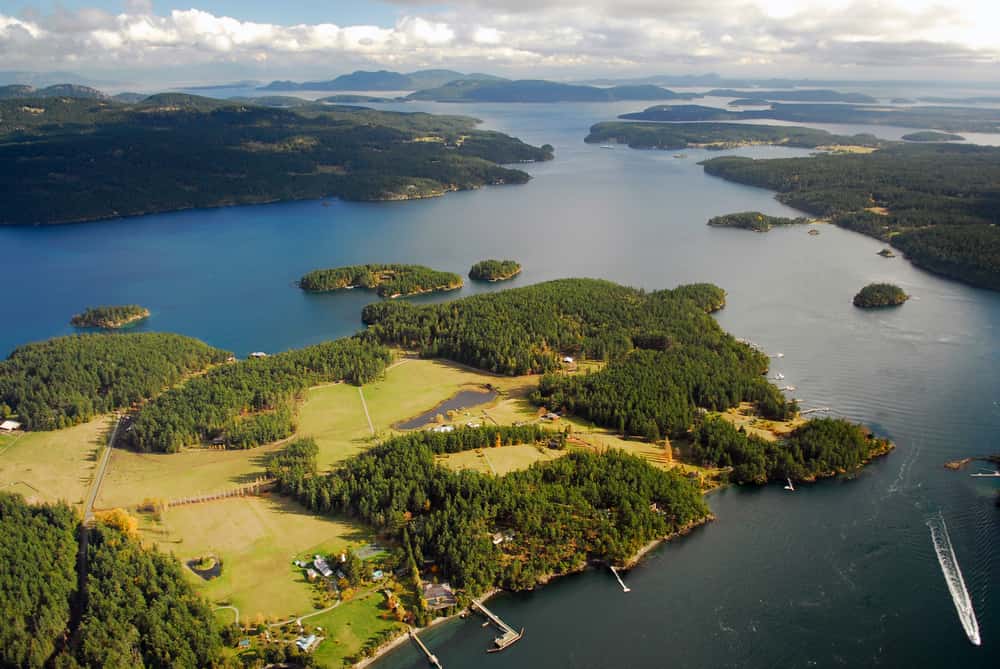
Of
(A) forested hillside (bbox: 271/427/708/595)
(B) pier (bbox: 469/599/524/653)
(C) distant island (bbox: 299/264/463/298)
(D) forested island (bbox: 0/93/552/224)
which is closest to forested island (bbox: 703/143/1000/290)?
(D) forested island (bbox: 0/93/552/224)

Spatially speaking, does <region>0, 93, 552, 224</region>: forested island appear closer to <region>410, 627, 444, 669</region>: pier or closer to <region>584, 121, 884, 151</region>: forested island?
<region>584, 121, 884, 151</region>: forested island

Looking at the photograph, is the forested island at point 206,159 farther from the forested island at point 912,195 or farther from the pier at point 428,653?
the pier at point 428,653

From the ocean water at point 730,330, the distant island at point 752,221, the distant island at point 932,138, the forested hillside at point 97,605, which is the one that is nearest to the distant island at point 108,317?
the ocean water at point 730,330

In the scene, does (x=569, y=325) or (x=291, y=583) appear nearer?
(x=291, y=583)

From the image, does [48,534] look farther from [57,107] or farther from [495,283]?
[57,107]

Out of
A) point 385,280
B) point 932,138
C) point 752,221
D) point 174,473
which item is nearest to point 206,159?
point 385,280

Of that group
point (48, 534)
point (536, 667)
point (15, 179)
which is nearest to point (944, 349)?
point (536, 667)
